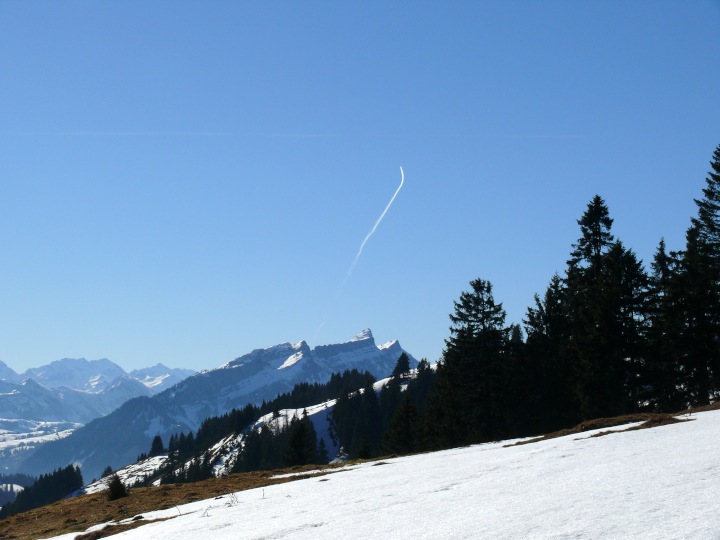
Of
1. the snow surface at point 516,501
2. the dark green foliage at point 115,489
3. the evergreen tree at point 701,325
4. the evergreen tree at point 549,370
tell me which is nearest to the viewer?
the snow surface at point 516,501

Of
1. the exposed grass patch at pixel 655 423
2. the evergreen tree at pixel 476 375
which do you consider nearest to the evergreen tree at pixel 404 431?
the evergreen tree at pixel 476 375

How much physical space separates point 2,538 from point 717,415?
77.0ft

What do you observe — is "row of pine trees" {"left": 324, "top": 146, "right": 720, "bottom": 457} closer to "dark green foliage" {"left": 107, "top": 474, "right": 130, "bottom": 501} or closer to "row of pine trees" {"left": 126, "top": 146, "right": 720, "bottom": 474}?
"row of pine trees" {"left": 126, "top": 146, "right": 720, "bottom": 474}

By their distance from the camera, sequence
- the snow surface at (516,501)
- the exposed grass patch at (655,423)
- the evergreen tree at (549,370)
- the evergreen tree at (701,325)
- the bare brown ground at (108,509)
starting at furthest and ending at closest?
the evergreen tree at (549,370) < the evergreen tree at (701,325) < the exposed grass patch at (655,423) < the bare brown ground at (108,509) < the snow surface at (516,501)

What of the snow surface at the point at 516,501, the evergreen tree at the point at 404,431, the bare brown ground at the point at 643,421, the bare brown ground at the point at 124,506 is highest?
the snow surface at the point at 516,501

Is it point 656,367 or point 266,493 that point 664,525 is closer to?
point 266,493

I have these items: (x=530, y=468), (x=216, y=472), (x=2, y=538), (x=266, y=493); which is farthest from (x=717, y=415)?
(x=216, y=472)

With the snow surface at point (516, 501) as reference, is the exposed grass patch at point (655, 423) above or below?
below

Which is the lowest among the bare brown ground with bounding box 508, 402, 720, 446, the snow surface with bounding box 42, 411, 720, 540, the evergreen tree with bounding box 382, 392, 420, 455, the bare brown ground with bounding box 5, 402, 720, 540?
the evergreen tree with bounding box 382, 392, 420, 455

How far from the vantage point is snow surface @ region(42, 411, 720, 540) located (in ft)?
26.4

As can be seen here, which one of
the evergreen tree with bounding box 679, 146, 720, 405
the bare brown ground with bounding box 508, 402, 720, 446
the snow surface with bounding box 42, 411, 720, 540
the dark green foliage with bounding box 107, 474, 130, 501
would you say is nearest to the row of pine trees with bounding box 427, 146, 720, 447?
the evergreen tree with bounding box 679, 146, 720, 405

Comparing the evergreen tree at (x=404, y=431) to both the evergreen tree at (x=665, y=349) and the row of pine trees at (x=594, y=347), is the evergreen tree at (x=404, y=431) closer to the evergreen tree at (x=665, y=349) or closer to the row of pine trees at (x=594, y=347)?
the row of pine trees at (x=594, y=347)

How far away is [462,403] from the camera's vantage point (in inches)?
2195

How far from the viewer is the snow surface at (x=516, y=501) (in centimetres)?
805
